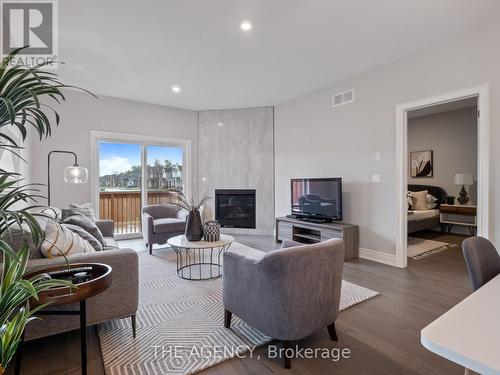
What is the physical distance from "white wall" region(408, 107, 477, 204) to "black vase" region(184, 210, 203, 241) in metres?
5.88

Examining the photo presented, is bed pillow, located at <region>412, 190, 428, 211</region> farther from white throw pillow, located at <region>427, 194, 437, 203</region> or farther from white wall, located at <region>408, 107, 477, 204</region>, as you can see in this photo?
white wall, located at <region>408, 107, 477, 204</region>

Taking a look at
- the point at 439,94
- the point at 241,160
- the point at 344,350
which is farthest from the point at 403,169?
the point at 241,160

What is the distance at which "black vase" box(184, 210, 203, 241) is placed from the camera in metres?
3.18

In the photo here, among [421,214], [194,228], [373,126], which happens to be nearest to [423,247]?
[421,214]

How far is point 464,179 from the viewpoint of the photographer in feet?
18.0

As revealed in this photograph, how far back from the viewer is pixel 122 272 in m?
1.98

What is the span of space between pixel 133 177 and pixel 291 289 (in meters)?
4.91

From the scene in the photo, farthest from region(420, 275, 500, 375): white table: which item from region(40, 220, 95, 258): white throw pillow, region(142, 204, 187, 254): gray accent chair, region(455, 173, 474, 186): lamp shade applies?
region(455, 173, 474, 186): lamp shade

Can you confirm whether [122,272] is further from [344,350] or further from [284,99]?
[284,99]

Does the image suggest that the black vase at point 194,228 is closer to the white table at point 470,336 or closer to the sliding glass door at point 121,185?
the white table at point 470,336

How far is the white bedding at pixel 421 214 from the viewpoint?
513 centimetres

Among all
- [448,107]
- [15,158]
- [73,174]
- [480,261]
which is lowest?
[480,261]

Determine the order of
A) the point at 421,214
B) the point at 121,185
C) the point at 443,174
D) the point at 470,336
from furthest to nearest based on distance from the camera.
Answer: the point at 443,174, the point at 121,185, the point at 421,214, the point at 470,336

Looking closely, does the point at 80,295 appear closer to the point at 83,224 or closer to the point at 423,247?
the point at 83,224
